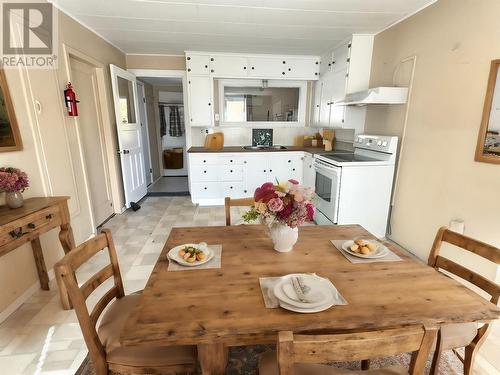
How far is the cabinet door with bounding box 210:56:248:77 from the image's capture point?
4.04 m

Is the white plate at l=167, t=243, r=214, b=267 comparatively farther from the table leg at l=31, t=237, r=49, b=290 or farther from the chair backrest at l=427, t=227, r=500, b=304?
the table leg at l=31, t=237, r=49, b=290

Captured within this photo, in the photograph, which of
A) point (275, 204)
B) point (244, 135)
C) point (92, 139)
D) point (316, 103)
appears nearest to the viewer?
point (275, 204)

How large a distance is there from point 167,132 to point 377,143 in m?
5.22

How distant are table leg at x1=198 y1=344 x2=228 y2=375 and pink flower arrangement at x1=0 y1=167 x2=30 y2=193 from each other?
5.46 feet

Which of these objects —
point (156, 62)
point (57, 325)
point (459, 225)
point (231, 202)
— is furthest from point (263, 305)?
point (156, 62)

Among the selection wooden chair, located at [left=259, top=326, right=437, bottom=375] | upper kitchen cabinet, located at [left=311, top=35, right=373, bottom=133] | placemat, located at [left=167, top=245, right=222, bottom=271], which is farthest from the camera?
upper kitchen cabinet, located at [left=311, top=35, right=373, bottom=133]

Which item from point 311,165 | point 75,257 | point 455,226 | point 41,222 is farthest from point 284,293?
point 311,165

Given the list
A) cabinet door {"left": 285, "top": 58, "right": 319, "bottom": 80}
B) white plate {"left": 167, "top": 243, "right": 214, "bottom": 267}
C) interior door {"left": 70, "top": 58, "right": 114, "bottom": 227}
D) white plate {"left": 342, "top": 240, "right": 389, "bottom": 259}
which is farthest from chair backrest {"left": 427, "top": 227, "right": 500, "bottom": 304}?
cabinet door {"left": 285, "top": 58, "right": 319, "bottom": 80}

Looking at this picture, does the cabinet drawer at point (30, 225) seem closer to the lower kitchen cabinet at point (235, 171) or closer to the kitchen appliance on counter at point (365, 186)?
the lower kitchen cabinet at point (235, 171)

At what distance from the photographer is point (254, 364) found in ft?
4.82

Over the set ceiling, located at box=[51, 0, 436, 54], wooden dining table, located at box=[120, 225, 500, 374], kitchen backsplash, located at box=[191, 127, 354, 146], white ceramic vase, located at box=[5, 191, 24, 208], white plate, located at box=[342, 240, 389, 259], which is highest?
ceiling, located at box=[51, 0, 436, 54]

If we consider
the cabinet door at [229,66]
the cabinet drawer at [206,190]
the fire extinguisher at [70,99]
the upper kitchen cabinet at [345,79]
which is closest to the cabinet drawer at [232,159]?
the cabinet drawer at [206,190]

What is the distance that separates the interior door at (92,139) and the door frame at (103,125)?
0.11 feet

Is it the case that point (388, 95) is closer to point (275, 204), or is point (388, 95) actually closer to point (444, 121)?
point (444, 121)
